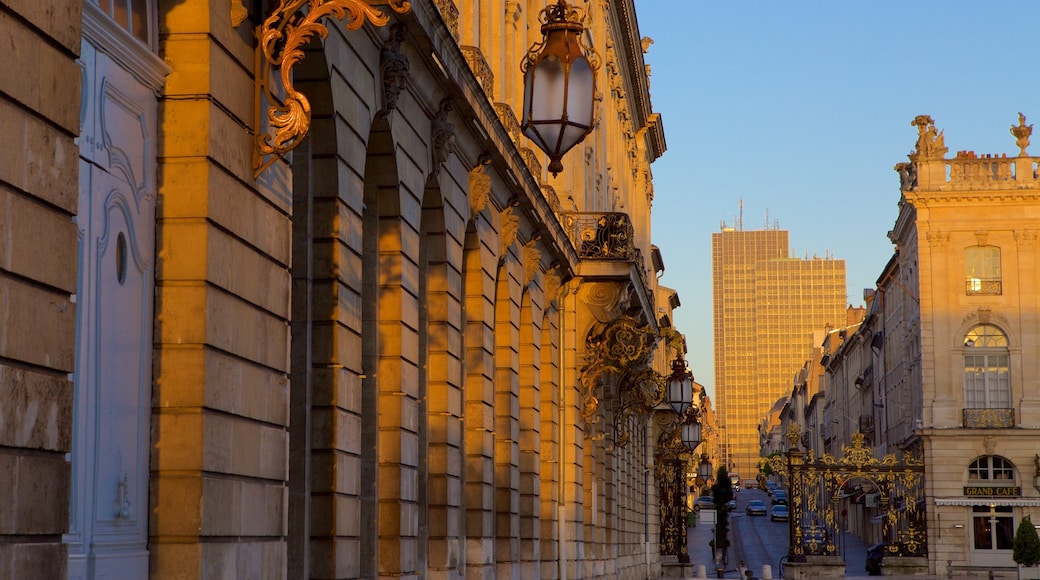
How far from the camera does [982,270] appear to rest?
234ft

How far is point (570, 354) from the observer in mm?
34000

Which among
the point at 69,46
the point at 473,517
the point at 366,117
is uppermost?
the point at 366,117

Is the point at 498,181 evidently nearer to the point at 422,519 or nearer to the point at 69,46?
the point at 422,519

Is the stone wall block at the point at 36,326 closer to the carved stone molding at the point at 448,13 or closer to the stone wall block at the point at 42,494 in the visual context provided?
the stone wall block at the point at 42,494

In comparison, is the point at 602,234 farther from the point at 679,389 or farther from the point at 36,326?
the point at 36,326

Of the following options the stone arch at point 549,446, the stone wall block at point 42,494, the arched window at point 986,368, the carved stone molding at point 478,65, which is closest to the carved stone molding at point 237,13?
the stone wall block at point 42,494

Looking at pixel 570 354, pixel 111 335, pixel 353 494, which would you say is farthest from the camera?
pixel 570 354

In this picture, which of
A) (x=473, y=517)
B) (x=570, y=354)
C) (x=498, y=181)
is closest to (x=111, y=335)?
(x=473, y=517)

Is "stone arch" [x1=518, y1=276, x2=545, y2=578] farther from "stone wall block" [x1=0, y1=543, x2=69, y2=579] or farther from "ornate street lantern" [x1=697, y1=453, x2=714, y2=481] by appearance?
"ornate street lantern" [x1=697, y1=453, x2=714, y2=481]

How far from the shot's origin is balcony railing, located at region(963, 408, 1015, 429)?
6931 centimetres

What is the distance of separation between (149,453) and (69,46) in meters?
3.20

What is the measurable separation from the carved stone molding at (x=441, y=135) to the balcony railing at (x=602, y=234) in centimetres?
1376

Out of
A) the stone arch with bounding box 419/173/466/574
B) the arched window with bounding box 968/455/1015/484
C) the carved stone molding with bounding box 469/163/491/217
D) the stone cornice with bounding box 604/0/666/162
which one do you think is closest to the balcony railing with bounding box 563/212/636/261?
the carved stone molding with bounding box 469/163/491/217

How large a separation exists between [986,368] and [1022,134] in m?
10.6
